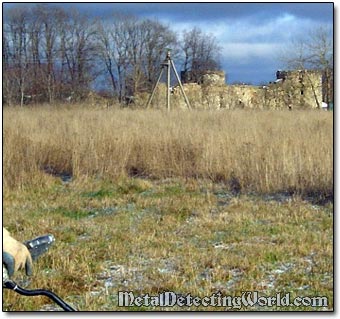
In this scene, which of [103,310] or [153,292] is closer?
[103,310]

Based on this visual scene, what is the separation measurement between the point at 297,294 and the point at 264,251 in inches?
29.4

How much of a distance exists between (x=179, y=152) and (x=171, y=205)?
1.88 m

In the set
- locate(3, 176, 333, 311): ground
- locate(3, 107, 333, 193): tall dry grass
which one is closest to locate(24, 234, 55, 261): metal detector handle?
locate(3, 176, 333, 311): ground

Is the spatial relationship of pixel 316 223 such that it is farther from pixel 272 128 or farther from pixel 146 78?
pixel 146 78

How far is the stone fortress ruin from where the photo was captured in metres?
14.6

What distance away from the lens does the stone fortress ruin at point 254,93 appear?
1465cm

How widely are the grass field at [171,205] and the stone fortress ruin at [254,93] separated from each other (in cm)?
550

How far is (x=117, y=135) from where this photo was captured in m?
7.46

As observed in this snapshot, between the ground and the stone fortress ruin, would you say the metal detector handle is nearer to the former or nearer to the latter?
the ground

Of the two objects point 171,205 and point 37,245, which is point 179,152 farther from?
point 37,245

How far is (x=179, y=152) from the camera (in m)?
6.98

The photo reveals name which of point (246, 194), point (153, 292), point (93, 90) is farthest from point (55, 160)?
point (93, 90)

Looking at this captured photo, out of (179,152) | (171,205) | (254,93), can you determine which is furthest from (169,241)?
(254,93)

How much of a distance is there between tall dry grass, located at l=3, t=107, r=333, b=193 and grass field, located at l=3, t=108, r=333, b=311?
0.7 inches
